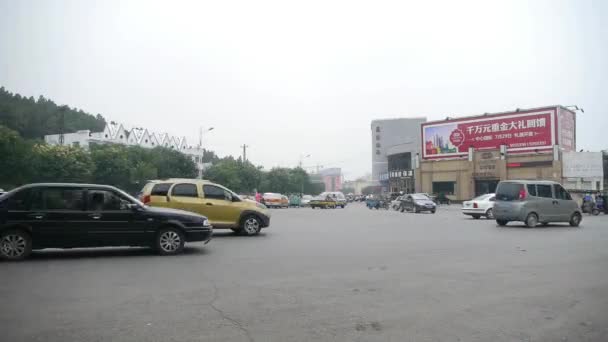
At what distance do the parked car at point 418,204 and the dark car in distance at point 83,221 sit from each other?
26754 millimetres

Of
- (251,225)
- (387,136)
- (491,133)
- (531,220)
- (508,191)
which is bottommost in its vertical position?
(531,220)

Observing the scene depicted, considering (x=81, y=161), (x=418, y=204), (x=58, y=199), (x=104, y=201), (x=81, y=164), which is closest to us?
(x=58, y=199)

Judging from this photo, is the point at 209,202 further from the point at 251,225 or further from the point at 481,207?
the point at 481,207

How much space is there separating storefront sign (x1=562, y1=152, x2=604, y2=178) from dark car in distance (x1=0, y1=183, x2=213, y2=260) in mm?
50819

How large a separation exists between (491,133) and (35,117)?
75393 millimetres

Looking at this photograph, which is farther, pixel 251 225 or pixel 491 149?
pixel 491 149

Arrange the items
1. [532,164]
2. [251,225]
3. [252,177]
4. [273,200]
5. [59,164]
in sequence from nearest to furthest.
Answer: [251,225]
[273,200]
[59,164]
[532,164]
[252,177]

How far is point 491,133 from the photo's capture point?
6044cm

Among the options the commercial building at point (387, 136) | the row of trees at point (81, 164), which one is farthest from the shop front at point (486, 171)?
the commercial building at point (387, 136)

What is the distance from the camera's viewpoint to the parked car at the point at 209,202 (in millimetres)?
13789

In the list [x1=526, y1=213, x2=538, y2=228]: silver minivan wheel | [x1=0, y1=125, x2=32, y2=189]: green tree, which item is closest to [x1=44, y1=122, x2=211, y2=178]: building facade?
[x1=0, y1=125, x2=32, y2=189]: green tree

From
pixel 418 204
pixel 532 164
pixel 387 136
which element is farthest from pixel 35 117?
pixel 387 136

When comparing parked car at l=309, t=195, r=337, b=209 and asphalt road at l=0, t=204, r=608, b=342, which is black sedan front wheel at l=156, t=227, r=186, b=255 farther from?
parked car at l=309, t=195, r=337, b=209

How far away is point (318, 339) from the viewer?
14.9ft
